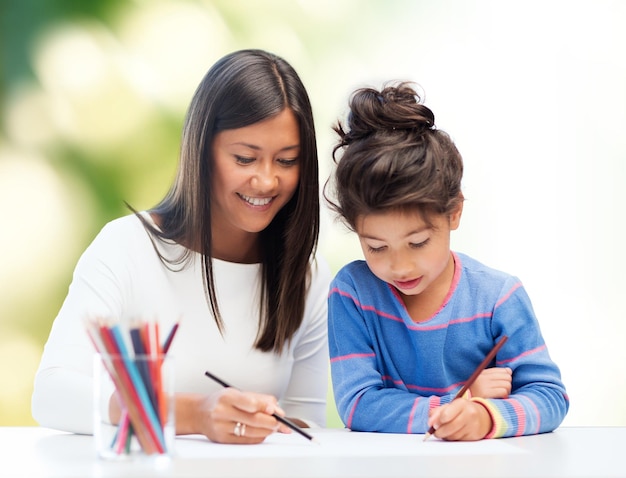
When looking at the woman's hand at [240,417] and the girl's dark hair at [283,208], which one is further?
the girl's dark hair at [283,208]

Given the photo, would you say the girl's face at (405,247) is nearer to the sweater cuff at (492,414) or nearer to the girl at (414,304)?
the girl at (414,304)

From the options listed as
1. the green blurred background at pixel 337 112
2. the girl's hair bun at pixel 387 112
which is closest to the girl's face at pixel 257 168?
the girl's hair bun at pixel 387 112

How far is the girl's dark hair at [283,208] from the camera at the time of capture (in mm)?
1644

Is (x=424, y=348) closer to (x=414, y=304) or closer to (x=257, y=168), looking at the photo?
(x=414, y=304)

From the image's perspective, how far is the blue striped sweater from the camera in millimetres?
1494

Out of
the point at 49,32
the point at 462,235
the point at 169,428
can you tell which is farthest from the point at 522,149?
the point at 169,428

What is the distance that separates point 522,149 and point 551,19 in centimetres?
53

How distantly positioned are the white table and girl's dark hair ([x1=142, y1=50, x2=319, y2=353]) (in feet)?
1.34

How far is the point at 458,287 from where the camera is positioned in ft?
5.25

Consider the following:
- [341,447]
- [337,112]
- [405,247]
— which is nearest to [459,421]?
[341,447]

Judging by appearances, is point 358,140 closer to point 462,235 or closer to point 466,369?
point 466,369

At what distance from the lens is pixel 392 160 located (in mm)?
1510

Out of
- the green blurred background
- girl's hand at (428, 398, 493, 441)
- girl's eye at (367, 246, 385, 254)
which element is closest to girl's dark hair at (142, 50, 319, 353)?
girl's eye at (367, 246, 385, 254)

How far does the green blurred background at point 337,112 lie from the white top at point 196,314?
1442 millimetres
